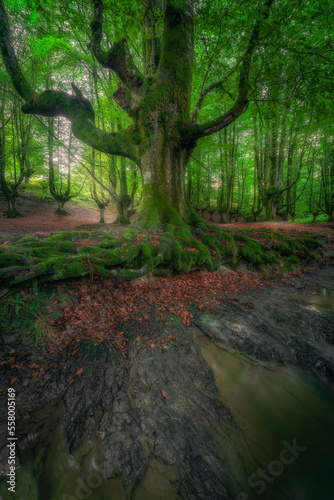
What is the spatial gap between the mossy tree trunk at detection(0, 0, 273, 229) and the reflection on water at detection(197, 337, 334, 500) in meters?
4.23

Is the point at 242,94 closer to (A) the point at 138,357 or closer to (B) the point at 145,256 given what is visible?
(B) the point at 145,256

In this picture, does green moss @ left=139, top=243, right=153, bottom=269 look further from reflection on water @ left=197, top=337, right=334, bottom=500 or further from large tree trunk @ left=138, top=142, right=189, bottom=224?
reflection on water @ left=197, top=337, right=334, bottom=500

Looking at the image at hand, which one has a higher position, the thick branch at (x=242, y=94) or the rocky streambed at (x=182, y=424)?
the thick branch at (x=242, y=94)

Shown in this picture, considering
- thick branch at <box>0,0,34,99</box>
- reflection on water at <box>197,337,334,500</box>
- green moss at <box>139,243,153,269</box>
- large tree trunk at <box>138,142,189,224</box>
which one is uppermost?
thick branch at <box>0,0,34,99</box>

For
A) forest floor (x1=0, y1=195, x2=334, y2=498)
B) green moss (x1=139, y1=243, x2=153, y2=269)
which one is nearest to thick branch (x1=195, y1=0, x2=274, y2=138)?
green moss (x1=139, y1=243, x2=153, y2=269)

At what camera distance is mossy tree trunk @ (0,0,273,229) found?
5.08m

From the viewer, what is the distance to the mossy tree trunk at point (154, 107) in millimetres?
5078

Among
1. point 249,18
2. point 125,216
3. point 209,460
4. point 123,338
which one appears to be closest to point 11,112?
point 125,216

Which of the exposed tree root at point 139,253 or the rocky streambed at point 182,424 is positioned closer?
the rocky streambed at point 182,424

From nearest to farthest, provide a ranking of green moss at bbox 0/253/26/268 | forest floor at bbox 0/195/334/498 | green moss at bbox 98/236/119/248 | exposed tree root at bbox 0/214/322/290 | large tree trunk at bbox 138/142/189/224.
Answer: forest floor at bbox 0/195/334/498
green moss at bbox 0/253/26/268
exposed tree root at bbox 0/214/322/290
green moss at bbox 98/236/119/248
large tree trunk at bbox 138/142/189/224

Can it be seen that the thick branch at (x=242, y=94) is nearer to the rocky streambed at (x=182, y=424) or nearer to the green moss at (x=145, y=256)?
the green moss at (x=145, y=256)

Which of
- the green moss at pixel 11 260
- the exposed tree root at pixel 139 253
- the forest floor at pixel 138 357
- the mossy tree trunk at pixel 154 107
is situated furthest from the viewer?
the mossy tree trunk at pixel 154 107

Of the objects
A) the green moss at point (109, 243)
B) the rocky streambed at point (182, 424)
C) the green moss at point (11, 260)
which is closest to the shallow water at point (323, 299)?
the rocky streambed at point (182, 424)

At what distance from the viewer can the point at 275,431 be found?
6.07ft
